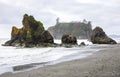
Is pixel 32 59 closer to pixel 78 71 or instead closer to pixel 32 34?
pixel 78 71

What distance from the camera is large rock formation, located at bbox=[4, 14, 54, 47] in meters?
77.8

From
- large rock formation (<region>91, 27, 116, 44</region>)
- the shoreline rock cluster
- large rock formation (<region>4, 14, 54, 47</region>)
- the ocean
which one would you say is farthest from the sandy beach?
large rock formation (<region>91, 27, 116, 44</region>)

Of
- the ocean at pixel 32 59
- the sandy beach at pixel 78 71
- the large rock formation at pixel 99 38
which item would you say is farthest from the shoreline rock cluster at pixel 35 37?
the sandy beach at pixel 78 71

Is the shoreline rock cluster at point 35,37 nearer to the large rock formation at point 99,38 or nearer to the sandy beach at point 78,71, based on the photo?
the large rock formation at point 99,38

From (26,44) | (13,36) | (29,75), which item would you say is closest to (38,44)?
(26,44)

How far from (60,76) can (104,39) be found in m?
Answer: 76.1

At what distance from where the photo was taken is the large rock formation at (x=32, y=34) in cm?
7781

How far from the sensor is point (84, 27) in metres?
195

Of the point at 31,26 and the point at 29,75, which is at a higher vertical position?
the point at 31,26

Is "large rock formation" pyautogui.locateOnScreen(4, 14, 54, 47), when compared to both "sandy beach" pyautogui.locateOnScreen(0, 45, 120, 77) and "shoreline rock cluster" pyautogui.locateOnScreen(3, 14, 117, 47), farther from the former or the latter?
"sandy beach" pyautogui.locateOnScreen(0, 45, 120, 77)

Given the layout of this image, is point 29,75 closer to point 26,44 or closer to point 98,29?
point 26,44

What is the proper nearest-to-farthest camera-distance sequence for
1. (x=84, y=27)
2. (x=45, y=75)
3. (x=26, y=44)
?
(x=45, y=75) < (x=26, y=44) < (x=84, y=27)

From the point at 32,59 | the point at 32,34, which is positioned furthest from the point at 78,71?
the point at 32,34

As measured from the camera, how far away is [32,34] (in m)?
80.1
